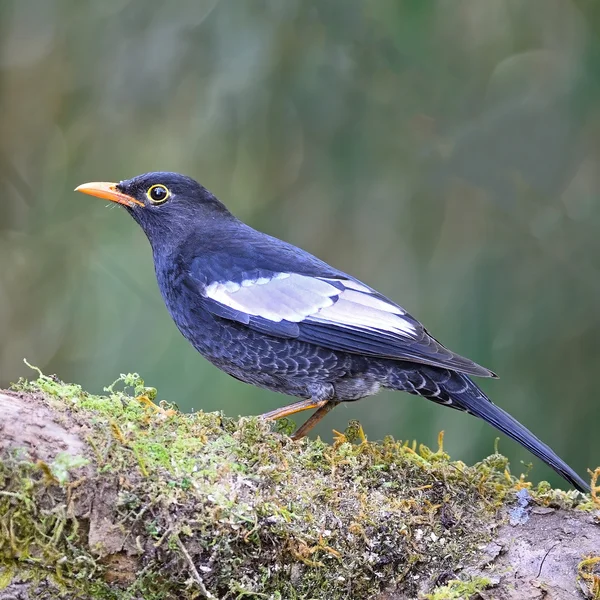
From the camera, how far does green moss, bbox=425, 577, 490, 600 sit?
2557 mm

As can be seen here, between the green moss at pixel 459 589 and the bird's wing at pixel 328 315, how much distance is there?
101cm

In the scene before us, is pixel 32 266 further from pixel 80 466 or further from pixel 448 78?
pixel 80 466

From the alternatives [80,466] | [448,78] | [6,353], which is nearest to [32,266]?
[6,353]

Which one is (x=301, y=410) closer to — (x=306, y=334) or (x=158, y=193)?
(x=306, y=334)

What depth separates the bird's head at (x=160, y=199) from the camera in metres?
4.34

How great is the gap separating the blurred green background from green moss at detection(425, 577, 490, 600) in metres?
2.54

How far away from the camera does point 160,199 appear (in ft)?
14.4

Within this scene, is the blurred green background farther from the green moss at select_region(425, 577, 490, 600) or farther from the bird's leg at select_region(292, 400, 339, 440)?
the green moss at select_region(425, 577, 490, 600)

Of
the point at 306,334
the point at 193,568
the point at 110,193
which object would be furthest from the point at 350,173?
the point at 193,568

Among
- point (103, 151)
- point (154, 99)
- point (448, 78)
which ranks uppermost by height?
point (448, 78)

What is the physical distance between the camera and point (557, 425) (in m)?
5.16

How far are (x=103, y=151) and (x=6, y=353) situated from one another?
185 cm

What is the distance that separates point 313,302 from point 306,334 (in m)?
0.18

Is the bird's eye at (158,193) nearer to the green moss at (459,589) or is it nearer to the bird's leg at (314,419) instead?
the bird's leg at (314,419)
